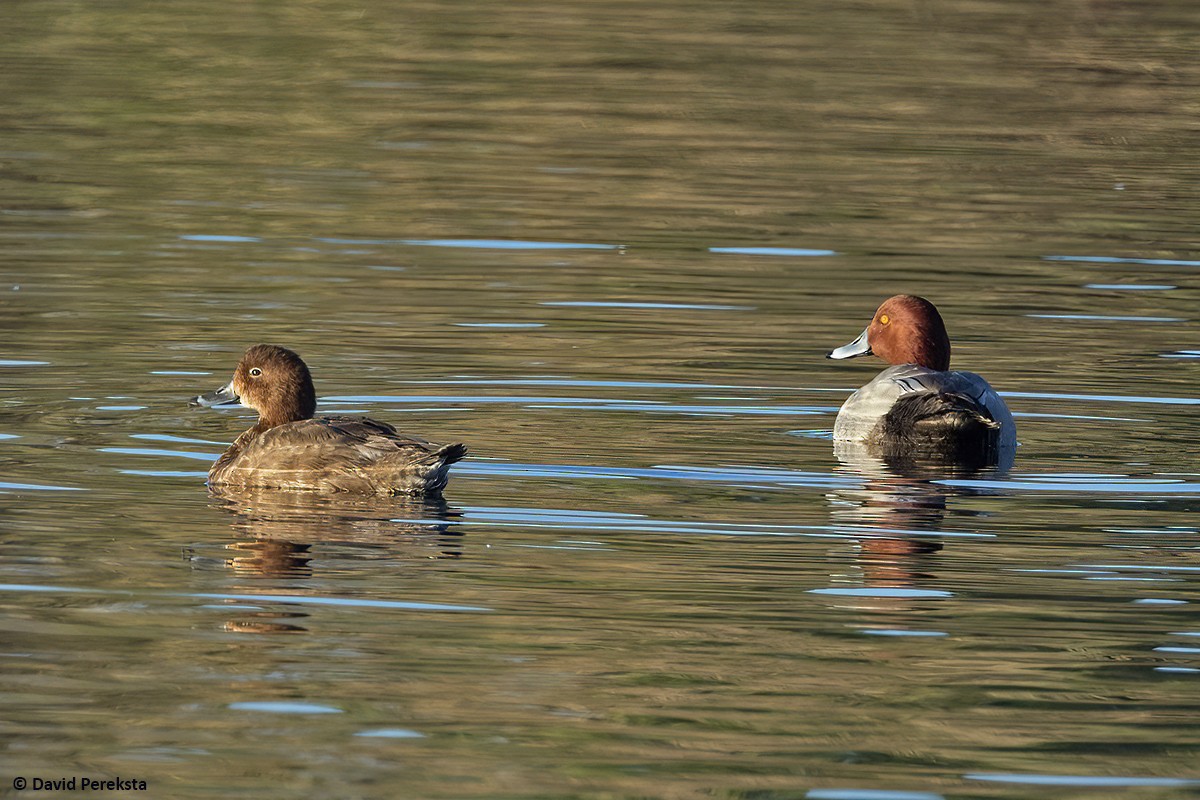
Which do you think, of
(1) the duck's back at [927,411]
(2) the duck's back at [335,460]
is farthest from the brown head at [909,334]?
(2) the duck's back at [335,460]

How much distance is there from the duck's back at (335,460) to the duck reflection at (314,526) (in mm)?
58

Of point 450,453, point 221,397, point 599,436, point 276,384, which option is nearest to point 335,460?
point 450,453

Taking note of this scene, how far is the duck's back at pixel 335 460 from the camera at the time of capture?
9633mm

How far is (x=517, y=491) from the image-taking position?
9828 millimetres

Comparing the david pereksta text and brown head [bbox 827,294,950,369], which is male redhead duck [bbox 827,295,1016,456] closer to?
brown head [bbox 827,294,950,369]

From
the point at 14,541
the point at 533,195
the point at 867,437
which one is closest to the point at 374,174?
the point at 533,195

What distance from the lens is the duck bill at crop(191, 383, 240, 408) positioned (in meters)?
10.7

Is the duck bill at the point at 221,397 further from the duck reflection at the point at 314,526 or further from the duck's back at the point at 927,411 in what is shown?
the duck's back at the point at 927,411

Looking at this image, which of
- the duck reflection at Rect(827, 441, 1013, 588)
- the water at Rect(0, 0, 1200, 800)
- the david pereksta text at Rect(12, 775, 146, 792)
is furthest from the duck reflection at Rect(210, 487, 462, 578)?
the david pereksta text at Rect(12, 775, 146, 792)

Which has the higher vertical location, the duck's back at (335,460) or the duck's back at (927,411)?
the duck's back at (927,411)

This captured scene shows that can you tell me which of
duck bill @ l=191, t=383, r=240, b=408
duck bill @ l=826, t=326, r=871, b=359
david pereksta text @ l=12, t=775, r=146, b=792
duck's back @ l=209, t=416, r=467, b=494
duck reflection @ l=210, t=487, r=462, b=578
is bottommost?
david pereksta text @ l=12, t=775, r=146, b=792

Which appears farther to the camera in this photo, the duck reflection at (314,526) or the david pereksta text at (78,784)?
the duck reflection at (314,526)

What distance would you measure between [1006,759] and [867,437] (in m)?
4.68

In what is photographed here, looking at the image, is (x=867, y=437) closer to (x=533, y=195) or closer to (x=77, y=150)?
(x=533, y=195)
